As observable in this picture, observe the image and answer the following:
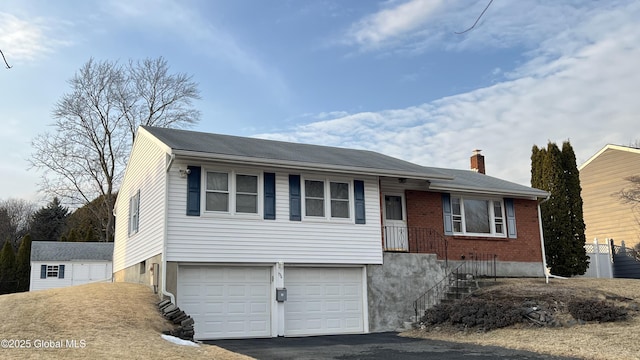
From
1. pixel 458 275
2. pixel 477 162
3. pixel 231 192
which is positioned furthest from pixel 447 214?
pixel 231 192

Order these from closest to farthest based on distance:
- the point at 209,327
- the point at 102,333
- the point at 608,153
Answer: the point at 102,333
the point at 209,327
the point at 608,153

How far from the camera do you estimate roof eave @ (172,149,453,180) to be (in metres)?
13.3

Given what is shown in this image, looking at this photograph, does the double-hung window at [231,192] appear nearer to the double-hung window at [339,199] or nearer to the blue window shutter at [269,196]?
the blue window shutter at [269,196]

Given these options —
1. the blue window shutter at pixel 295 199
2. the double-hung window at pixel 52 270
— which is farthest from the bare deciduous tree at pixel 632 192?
the double-hung window at pixel 52 270

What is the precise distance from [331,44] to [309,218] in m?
5.27

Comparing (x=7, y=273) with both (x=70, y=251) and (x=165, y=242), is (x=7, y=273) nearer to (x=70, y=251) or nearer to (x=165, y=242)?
(x=70, y=251)

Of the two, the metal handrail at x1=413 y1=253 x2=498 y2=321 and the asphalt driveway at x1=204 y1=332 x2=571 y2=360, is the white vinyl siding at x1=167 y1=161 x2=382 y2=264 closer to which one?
the metal handrail at x1=413 y1=253 x2=498 y2=321

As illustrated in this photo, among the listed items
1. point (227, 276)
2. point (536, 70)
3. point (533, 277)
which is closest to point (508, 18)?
point (536, 70)

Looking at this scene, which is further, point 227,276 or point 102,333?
point 227,276

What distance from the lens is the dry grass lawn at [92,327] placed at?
27.2 ft

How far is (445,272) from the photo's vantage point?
1678cm

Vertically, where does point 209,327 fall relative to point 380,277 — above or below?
below

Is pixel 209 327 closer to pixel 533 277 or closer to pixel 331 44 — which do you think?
pixel 331 44

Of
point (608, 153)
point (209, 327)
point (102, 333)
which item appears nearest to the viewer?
point (102, 333)
